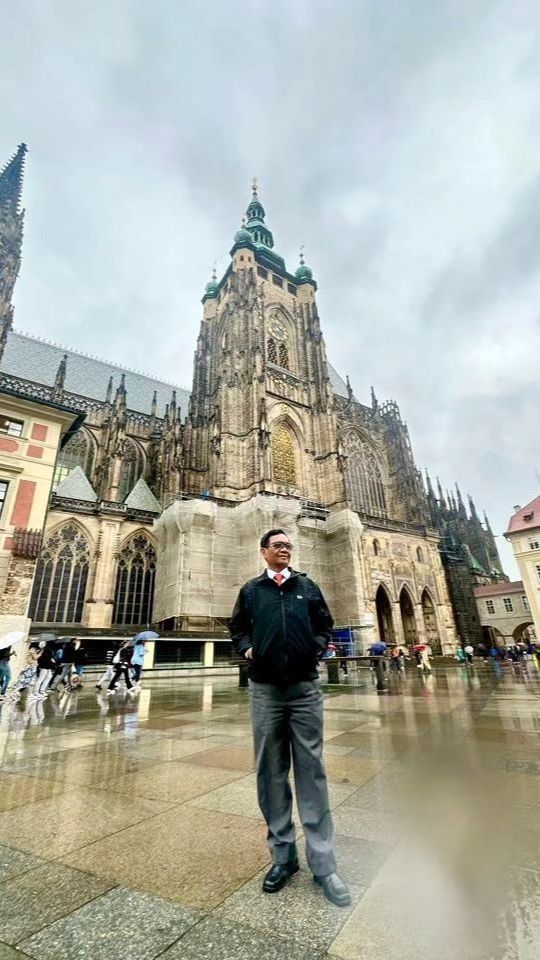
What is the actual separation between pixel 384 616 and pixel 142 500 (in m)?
18.1

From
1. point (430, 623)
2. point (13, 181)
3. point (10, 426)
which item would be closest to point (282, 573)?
point (10, 426)

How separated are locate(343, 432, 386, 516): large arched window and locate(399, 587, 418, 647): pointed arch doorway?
21.9 feet

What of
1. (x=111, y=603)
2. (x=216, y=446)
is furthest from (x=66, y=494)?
(x=216, y=446)

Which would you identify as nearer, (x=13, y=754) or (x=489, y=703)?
(x=13, y=754)

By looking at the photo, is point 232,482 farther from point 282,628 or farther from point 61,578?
point 282,628

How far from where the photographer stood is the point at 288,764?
223 centimetres

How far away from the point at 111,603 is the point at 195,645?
803cm

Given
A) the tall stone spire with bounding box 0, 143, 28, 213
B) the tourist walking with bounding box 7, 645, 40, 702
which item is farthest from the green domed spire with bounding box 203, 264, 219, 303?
the tourist walking with bounding box 7, 645, 40, 702

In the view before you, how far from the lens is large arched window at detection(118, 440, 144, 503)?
29.9 metres

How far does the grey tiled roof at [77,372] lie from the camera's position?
33.4 m

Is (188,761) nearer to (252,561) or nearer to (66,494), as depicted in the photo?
(252,561)

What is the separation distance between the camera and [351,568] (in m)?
24.4

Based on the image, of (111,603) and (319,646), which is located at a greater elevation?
(111,603)

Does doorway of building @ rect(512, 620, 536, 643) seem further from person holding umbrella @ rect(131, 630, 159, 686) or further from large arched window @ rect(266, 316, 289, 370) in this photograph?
person holding umbrella @ rect(131, 630, 159, 686)
